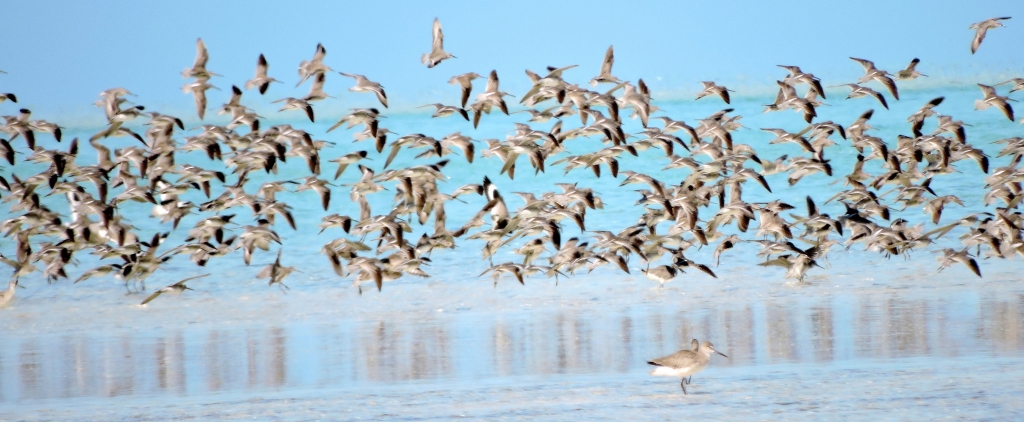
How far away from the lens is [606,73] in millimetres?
18531

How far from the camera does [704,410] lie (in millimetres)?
10672

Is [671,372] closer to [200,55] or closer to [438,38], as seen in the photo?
Answer: [438,38]

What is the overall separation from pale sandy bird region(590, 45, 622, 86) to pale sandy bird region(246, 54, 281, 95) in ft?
14.8

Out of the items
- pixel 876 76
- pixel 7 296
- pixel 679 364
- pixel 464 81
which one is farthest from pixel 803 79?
pixel 7 296

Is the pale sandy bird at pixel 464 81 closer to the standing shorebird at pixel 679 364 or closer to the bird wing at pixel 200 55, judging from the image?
the bird wing at pixel 200 55

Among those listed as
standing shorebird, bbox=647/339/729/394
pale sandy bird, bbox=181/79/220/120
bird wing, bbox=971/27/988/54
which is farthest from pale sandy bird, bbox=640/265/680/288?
pale sandy bird, bbox=181/79/220/120

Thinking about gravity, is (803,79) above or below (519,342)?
above

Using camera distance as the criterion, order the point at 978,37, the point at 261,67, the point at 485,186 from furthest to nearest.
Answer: the point at 978,37 → the point at 261,67 → the point at 485,186

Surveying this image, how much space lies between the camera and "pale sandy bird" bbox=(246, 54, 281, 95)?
59.7 ft

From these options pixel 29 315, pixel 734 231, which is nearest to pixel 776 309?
pixel 734 231

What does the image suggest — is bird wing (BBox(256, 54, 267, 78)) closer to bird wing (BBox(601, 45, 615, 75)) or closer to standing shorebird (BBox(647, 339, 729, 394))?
bird wing (BBox(601, 45, 615, 75))

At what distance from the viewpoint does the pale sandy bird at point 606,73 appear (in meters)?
18.3

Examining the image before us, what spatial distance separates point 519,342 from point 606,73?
17.6ft

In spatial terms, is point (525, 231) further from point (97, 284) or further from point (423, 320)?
point (97, 284)
